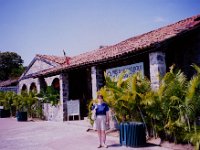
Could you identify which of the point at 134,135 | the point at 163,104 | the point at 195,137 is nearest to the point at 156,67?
the point at 163,104

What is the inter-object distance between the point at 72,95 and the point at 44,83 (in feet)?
14.6

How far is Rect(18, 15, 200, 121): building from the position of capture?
8977 millimetres

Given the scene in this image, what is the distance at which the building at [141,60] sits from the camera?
8.98m

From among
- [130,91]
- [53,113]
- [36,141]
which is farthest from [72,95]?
[130,91]

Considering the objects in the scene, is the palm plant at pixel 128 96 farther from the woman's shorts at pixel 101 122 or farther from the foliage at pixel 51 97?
the foliage at pixel 51 97

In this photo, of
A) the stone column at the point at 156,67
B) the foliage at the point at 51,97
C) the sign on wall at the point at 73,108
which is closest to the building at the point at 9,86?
the foliage at the point at 51,97

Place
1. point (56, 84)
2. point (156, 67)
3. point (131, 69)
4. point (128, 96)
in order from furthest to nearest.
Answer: point (56, 84) < point (131, 69) < point (156, 67) < point (128, 96)

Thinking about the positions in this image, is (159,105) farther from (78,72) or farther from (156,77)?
(78,72)

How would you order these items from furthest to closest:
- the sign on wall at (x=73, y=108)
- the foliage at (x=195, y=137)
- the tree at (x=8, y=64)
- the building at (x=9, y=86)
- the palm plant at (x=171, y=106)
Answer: the tree at (x=8, y=64)
the building at (x=9, y=86)
the sign on wall at (x=73, y=108)
the palm plant at (x=171, y=106)
the foliage at (x=195, y=137)

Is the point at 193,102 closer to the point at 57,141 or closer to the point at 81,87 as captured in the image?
the point at 57,141

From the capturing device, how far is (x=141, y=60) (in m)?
11.1

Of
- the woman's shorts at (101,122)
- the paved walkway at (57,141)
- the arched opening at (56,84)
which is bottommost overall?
the paved walkway at (57,141)

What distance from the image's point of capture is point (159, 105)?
7906mm

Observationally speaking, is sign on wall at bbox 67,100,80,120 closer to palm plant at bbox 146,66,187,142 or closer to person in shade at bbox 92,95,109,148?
person in shade at bbox 92,95,109,148
